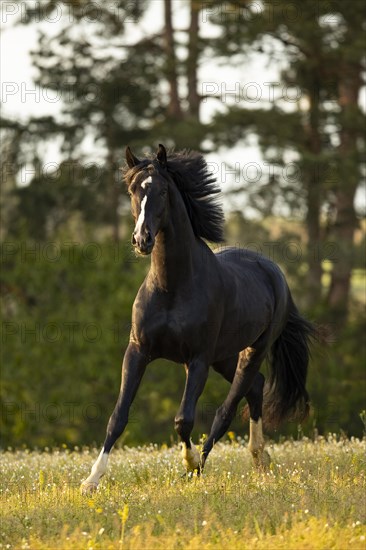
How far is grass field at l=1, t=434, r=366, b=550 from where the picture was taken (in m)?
6.21

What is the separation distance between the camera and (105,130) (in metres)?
27.7

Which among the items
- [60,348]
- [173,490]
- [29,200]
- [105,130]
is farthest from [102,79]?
[173,490]

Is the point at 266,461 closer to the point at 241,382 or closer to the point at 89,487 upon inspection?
the point at 241,382

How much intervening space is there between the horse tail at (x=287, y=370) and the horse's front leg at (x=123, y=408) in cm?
292

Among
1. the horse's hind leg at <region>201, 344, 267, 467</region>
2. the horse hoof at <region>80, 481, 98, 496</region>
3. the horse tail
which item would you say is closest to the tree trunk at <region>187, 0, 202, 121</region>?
the horse tail

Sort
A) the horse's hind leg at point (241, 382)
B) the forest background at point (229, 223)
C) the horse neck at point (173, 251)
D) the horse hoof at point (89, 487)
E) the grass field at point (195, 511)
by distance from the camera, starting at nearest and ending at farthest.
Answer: the grass field at point (195, 511)
the horse hoof at point (89, 487)
the horse neck at point (173, 251)
the horse's hind leg at point (241, 382)
the forest background at point (229, 223)

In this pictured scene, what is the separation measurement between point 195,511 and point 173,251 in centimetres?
250

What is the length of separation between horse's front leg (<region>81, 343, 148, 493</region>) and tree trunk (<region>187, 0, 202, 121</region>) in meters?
16.2

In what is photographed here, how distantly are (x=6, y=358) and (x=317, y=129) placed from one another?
371 inches

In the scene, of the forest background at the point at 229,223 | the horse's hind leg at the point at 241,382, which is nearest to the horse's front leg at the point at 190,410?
the horse's hind leg at the point at 241,382

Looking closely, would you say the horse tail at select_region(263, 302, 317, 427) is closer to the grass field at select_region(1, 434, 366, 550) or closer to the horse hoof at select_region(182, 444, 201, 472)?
the grass field at select_region(1, 434, 366, 550)

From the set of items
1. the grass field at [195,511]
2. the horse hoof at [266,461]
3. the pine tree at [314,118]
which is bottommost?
the horse hoof at [266,461]

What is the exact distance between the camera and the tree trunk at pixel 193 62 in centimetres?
2486

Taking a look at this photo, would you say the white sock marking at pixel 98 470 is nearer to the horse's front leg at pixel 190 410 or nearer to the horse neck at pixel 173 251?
the horse's front leg at pixel 190 410
